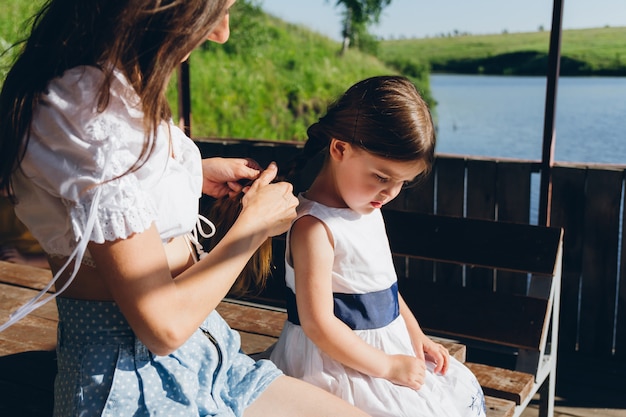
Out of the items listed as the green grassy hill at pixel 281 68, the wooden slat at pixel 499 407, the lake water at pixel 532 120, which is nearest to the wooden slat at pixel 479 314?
the wooden slat at pixel 499 407

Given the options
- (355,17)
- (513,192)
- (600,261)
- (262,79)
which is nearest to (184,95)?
(513,192)

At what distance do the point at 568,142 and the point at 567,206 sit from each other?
1424 centimetres

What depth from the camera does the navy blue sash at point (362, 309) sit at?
163 centimetres

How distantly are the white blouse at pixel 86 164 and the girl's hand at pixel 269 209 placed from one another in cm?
21

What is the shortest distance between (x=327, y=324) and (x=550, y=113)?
2080 millimetres

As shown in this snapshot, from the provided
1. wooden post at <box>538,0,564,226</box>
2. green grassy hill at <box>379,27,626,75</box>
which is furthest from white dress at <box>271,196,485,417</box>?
green grassy hill at <box>379,27,626,75</box>

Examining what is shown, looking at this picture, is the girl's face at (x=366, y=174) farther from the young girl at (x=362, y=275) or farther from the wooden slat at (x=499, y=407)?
the wooden slat at (x=499, y=407)

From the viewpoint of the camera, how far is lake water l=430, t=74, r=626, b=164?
586 inches

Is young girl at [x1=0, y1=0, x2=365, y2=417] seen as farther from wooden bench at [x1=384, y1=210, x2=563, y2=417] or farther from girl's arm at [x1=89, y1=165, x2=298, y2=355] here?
wooden bench at [x1=384, y1=210, x2=563, y2=417]

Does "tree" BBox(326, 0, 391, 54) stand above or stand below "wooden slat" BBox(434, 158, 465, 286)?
above

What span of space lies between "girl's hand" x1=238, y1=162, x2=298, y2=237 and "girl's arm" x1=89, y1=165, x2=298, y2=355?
5 centimetres

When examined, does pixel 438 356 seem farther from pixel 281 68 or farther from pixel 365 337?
pixel 281 68

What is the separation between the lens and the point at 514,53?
2941cm

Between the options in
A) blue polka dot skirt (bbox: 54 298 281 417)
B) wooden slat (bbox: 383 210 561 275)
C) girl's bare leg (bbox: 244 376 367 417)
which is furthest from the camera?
wooden slat (bbox: 383 210 561 275)
